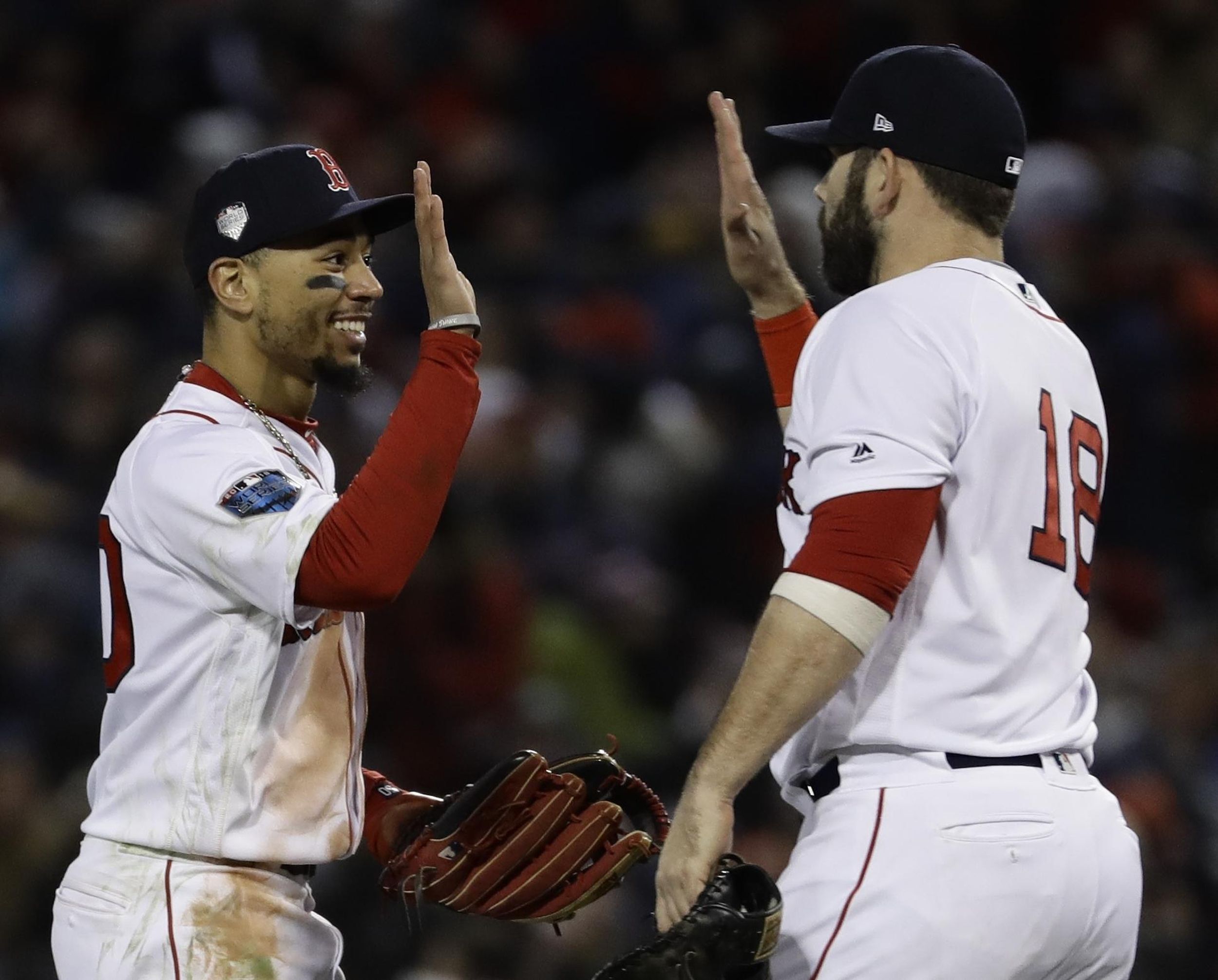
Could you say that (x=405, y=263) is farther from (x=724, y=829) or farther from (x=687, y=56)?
(x=724, y=829)

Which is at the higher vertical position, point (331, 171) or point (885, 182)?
point (885, 182)

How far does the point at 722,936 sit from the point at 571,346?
456 centimetres

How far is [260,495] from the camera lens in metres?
2.72

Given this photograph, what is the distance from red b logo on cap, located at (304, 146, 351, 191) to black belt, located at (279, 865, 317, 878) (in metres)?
1.15

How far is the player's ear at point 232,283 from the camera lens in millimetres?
3053

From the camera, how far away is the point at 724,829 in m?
2.45

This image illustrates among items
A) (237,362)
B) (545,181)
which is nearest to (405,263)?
(545,181)

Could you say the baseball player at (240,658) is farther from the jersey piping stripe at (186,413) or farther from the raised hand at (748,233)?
the raised hand at (748,233)

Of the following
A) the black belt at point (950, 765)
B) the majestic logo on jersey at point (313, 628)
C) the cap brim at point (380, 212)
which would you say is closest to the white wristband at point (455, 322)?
the cap brim at point (380, 212)

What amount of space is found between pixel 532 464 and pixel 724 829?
13.2ft

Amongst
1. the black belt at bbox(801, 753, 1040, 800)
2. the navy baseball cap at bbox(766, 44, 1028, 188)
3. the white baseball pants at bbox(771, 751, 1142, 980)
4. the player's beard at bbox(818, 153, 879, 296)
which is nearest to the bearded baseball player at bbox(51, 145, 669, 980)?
the black belt at bbox(801, 753, 1040, 800)

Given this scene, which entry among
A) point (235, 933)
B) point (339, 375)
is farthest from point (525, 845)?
point (339, 375)

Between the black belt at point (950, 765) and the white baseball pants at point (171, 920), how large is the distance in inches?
34.1

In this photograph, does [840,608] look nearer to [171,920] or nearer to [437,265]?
[437,265]
